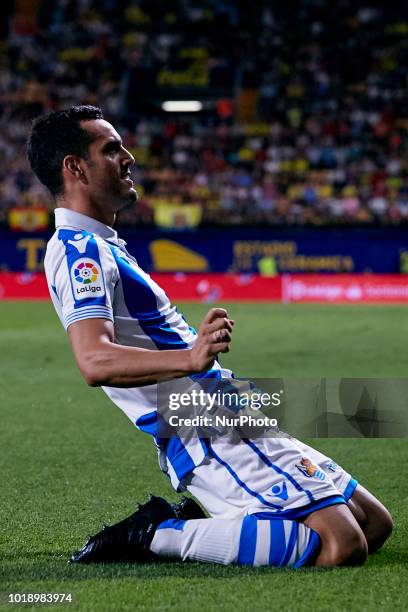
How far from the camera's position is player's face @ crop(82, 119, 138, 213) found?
13.0 ft

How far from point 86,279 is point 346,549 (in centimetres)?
136

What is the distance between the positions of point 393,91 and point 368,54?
85.2 inches

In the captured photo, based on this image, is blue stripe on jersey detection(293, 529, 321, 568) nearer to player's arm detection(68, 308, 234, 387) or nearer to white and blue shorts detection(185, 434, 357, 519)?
white and blue shorts detection(185, 434, 357, 519)

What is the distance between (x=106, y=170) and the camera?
397 cm

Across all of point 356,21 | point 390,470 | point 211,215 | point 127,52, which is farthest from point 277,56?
point 390,470

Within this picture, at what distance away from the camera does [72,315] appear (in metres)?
3.63

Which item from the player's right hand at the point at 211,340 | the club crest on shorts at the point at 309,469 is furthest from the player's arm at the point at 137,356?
the club crest on shorts at the point at 309,469

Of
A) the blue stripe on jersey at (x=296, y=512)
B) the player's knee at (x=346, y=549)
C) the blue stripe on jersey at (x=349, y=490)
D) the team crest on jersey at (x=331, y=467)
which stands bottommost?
the player's knee at (x=346, y=549)

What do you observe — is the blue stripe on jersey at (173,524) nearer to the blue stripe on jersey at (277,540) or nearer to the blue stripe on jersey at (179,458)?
the blue stripe on jersey at (179,458)

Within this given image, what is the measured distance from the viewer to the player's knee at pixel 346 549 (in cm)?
385

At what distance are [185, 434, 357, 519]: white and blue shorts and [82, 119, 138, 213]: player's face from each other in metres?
0.99

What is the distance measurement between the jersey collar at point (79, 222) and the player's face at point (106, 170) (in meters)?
0.07

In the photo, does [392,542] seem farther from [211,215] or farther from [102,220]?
[211,215]

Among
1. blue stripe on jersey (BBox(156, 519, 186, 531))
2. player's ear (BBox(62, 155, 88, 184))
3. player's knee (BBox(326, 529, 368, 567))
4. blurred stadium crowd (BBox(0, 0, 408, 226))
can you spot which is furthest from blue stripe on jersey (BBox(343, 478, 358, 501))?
blurred stadium crowd (BBox(0, 0, 408, 226))
